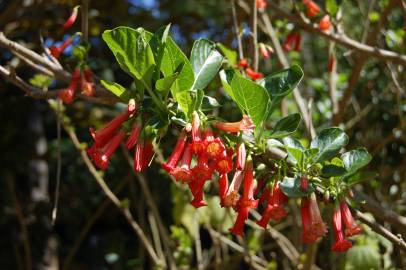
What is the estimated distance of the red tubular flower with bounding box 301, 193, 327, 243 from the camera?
4.73 ft

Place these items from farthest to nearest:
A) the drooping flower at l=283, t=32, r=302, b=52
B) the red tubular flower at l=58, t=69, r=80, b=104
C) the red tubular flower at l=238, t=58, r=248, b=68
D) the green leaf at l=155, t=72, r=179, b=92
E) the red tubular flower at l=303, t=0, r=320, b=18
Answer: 1. the drooping flower at l=283, t=32, r=302, b=52
2. the red tubular flower at l=303, t=0, r=320, b=18
3. the red tubular flower at l=238, t=58, r=248, b=68
4. the red tubular flower at l=58, t=69, r=80, b=104
5. the green leaf at l=155, t=72, r=179, b=92

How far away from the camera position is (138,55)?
1308 millimetres

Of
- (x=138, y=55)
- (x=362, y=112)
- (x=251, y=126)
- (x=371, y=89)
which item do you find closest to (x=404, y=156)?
(x=362, y=112)

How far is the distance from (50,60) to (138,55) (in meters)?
0.81

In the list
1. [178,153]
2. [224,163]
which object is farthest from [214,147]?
[178,153]

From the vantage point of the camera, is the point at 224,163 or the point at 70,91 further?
the point at 70,91

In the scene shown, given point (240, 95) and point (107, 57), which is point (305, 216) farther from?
point (107, 57)

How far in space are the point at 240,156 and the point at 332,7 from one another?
1131 millimetres

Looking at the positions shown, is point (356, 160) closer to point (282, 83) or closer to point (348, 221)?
point (348, 221)

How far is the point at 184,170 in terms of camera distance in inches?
54.1

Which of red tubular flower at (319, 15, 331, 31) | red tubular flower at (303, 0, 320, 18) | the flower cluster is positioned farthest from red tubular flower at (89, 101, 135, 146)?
red tubular flower at (303, 0, 320, 18)

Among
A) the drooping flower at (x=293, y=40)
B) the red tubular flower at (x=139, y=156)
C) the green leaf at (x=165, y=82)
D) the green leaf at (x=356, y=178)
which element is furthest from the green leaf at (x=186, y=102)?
Result: the drooping flower at (x=293, y=40)

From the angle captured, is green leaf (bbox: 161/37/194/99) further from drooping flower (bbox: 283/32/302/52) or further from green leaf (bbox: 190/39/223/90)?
drooping flower (bbox: 283/32/302/52)

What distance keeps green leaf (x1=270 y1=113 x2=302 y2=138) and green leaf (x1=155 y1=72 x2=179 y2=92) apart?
0.31m
